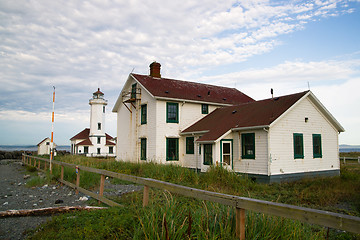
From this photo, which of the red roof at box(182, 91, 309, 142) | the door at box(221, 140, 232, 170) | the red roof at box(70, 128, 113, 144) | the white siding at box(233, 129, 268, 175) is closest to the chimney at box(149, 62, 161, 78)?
the red roof at box(182, 91, 309, 142)

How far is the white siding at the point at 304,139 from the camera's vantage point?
13766mm

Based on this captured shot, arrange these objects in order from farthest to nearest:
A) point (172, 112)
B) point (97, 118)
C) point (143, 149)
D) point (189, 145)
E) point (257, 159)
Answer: point (97, 118)
point (143, 149)
point (172, 112)
point (189, 145)
point (257, 159)

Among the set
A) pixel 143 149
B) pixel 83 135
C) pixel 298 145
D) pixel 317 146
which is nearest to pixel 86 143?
pixel 83 135

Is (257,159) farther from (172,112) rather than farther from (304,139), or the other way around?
(172,112)

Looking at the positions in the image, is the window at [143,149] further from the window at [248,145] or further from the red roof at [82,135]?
the red roof at [82,135]

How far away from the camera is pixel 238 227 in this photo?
314 cm

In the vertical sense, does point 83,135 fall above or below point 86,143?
above

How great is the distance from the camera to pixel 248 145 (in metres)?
14.6

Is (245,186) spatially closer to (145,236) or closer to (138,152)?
(145,236)

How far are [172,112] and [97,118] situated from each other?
28.4m

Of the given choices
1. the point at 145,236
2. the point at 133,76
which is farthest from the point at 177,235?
the point at 133,76

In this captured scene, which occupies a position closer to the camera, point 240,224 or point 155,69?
point 240,224

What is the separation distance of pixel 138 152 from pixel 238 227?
58.2 feet

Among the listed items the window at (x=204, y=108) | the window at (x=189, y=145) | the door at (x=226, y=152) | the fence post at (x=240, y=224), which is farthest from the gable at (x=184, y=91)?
the fence post at (x=240, y=224)
